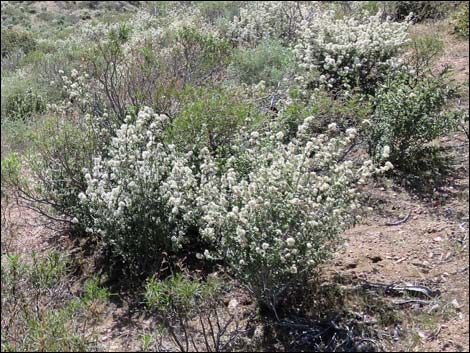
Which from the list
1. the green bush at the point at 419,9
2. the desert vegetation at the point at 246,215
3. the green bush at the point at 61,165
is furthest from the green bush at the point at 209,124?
the green bush at the point at 419,9

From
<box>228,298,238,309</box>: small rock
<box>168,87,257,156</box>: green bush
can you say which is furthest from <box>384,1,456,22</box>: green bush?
<box>228,298,238,309</box>: small rock

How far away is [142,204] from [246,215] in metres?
0.97

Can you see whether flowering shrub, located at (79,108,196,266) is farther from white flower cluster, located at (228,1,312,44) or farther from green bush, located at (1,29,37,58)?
green bush, located at (1,29,37,58)

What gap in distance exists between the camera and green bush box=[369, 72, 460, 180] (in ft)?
15.0

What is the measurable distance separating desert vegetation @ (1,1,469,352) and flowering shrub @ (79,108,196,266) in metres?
0.02

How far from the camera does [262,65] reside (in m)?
6.83

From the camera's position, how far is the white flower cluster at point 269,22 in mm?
8367

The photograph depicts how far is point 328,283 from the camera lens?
3.52 m

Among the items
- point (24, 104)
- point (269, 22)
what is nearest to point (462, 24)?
point (269, 22)

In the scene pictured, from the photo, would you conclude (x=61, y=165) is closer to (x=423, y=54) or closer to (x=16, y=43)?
(x=423, y=54)

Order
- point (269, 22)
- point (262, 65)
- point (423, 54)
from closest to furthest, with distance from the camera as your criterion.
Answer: point (423, 54)
point (262, 65)
point (269, 22)

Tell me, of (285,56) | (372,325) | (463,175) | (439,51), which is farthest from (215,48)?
(372,325)

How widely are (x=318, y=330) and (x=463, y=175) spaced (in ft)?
7.38

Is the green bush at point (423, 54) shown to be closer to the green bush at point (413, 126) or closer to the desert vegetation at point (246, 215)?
the desert vegetation at point (246, 215)
